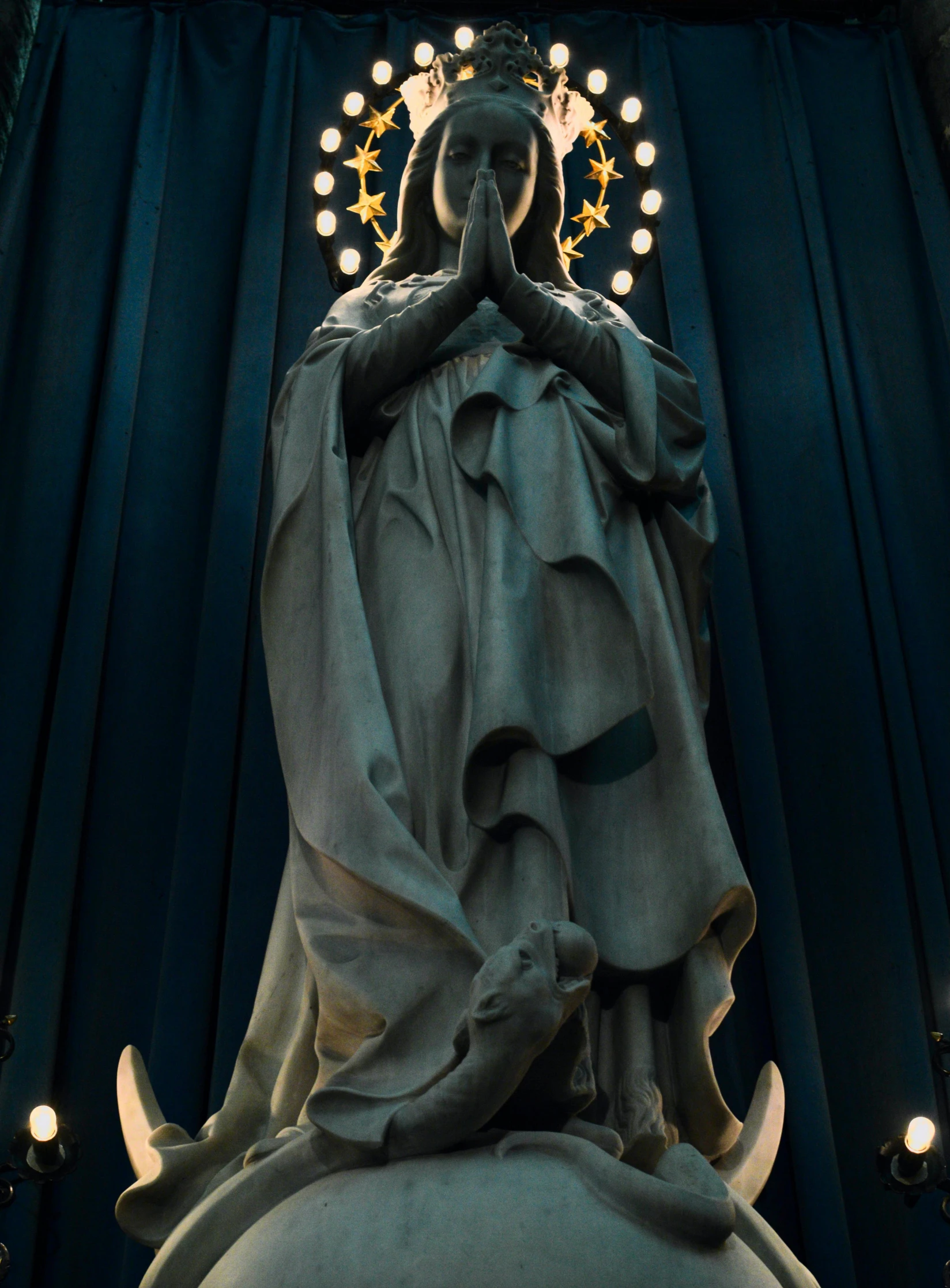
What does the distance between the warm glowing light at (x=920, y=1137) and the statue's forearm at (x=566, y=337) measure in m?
1.30

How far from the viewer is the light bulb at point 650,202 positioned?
3.77 m

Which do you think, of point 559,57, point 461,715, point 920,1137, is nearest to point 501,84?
point 559,57

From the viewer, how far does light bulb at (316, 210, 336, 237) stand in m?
3.68

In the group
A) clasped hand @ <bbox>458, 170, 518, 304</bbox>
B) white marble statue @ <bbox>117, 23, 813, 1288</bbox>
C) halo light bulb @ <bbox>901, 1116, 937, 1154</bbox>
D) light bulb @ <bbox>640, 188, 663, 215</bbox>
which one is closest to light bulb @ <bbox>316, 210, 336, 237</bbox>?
white marble statue @ <bbox>117, 23, 813, 1288</bbox>

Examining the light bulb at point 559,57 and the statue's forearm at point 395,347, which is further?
the light bulb at point 559,57

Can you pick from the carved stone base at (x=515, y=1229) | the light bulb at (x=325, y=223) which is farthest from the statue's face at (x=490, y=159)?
the carved stone base at (x=515, y=1229)

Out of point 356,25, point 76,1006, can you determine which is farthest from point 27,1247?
point 356,25

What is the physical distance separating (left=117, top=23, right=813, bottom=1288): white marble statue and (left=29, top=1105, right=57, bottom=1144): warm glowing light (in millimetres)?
224

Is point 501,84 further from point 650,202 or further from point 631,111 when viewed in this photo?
point 631,111

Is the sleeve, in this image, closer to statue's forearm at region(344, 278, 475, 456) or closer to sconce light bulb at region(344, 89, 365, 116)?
statue's forearm at region(344, 278, 475, 456)

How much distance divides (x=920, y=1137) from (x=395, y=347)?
158 cm

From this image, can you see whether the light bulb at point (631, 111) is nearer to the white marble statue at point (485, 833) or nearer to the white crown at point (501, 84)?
the white crown at point (501, 84)

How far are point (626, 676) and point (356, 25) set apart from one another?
3818mm

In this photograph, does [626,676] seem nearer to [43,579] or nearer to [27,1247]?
[27,1247]
